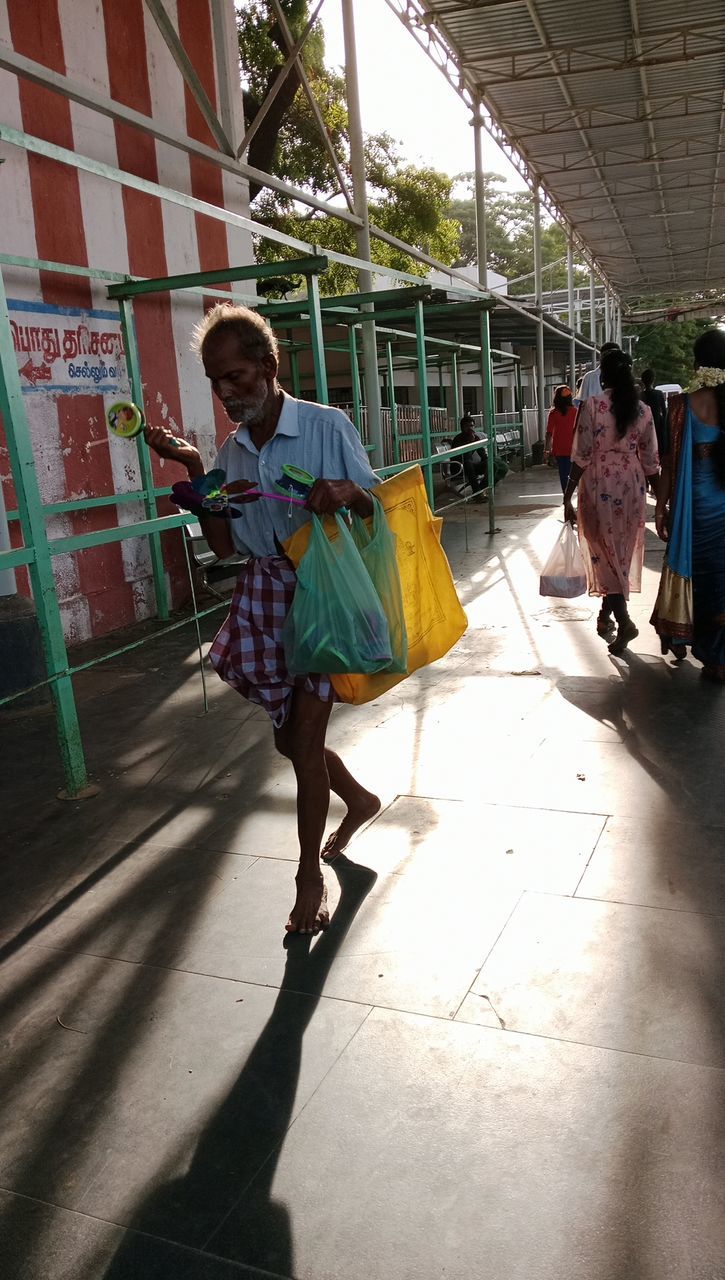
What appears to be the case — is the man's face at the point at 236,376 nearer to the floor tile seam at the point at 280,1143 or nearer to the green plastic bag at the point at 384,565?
the green plastic bag at the point at 384,565

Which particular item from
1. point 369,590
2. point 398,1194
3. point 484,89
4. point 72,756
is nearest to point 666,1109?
point 398,1194

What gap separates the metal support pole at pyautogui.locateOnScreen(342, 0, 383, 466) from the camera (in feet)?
28.5

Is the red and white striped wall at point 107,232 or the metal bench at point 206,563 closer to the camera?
the red and white striped wall at point 107,232

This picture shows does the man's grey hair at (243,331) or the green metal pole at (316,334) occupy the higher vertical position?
the green metal pole at (316,334)

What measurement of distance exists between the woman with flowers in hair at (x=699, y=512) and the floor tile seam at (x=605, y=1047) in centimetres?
300

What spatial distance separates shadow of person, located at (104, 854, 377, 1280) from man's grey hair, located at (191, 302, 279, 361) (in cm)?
164

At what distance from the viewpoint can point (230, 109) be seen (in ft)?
22.6

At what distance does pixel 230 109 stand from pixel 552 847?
5.94 metres

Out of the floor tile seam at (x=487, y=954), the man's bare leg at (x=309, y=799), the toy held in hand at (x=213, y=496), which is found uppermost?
the toy held in hand at (x=213, y=496)

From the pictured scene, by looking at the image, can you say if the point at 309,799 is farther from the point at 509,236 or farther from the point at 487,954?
the point at 509,236

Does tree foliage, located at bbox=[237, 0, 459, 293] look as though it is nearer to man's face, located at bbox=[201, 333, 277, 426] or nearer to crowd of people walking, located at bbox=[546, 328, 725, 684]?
crowd of people walking, located at bbox=[546, 328, 725, 684]

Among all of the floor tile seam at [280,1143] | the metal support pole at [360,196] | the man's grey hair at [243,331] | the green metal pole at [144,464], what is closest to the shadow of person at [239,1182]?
the floor tile seam at [280,1143]

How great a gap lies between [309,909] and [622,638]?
3258mm

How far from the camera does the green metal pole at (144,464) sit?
657 centimetres
